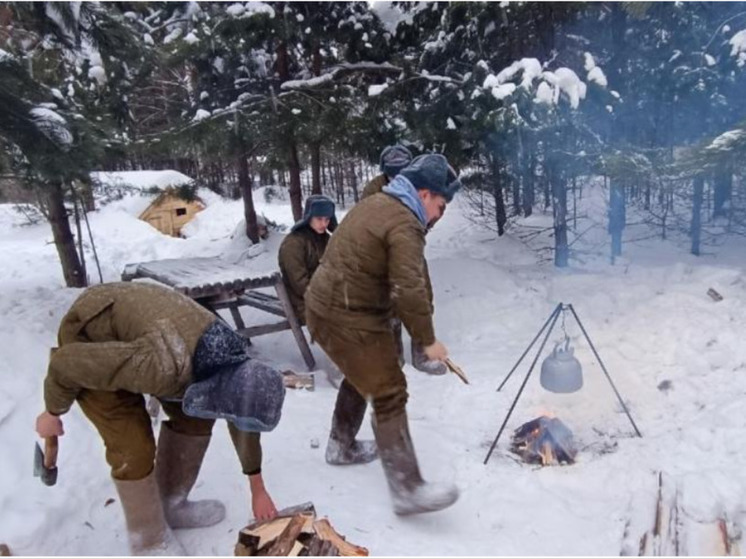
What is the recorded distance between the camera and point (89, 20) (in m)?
5.93

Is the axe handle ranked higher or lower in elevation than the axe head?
higher

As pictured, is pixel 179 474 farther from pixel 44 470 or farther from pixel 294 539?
pixel 294 539

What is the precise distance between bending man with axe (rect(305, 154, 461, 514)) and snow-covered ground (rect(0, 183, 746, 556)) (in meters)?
0.23

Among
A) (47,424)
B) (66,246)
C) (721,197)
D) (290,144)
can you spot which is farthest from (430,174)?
(721,197)

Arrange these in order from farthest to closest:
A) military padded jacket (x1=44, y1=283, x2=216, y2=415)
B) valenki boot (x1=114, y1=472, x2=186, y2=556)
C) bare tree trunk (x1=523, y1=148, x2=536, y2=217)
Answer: bare tree trunk (x1=523, y1=148, x2=536, y2=217)
valenki boot (x1=114, y1=472, x2=186, y2=556)
military padded jacket (x1=44, y1=283, x2=216, y2=415)

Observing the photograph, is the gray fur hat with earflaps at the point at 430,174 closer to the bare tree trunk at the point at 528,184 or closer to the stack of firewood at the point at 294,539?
the stack of firewood at the point at 294,539

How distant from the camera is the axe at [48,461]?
246 cm

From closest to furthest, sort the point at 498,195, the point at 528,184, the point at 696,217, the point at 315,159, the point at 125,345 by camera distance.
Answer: the point at 125,345
the point at 696,217
the point at 315,159
the point at 528,184
the point at 498,195

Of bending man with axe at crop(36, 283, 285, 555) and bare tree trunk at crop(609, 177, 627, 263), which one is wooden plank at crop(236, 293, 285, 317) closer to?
bending man with axe at crop(36, 283, 285, 555)

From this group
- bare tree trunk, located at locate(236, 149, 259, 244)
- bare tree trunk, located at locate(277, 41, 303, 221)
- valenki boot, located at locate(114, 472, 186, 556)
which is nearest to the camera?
valenki boot, located at locate(114, 472, 186, 556)

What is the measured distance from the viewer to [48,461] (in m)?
2.48

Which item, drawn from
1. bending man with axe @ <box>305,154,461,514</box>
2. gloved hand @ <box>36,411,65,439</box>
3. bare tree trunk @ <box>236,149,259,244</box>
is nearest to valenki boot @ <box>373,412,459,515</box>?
bending man with axe @ <box>305,154,461,514</box>

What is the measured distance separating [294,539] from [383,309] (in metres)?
1.15

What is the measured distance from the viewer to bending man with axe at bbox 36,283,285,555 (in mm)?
2256
